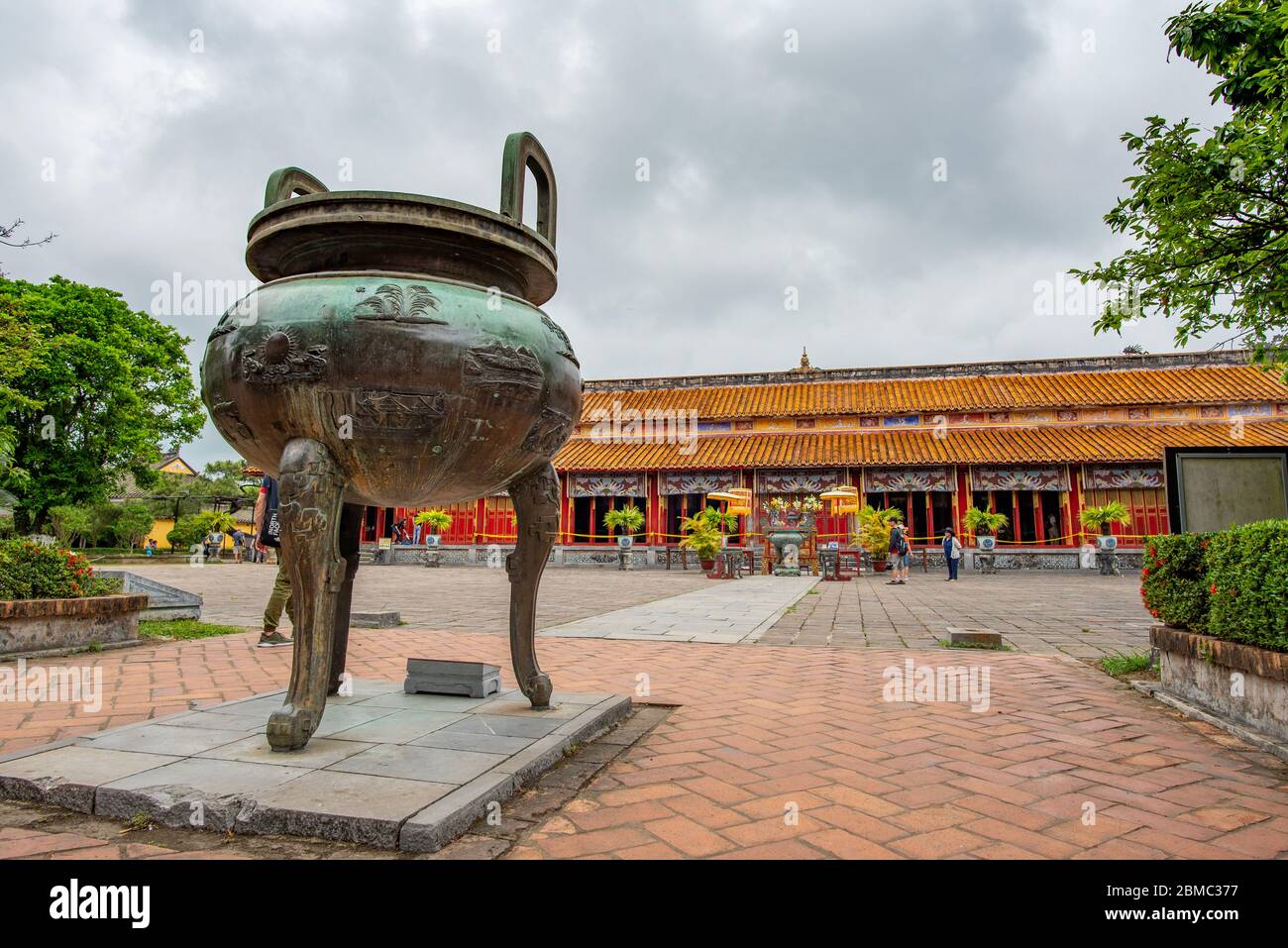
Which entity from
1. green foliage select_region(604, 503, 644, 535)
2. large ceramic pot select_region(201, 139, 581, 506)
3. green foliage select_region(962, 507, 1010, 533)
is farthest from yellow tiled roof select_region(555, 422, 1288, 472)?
large ceramic pot select_region(201, 139, 581, 506)

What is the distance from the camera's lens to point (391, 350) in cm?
246

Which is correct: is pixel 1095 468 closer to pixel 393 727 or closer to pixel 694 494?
pixel 694 494

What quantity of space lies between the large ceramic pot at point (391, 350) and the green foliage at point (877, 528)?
19.1 m

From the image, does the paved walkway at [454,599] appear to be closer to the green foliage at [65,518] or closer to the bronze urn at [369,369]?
the bronze urn at [369,369]

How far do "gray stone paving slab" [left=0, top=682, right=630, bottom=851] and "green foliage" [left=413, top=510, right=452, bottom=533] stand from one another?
24803mm

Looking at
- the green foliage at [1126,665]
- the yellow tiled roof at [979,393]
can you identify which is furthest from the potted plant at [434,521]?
the green foliage at [1126,665]

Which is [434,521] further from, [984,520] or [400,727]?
[400,727]

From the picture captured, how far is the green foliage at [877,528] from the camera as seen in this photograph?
20609 mm

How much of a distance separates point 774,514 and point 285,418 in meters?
18.9

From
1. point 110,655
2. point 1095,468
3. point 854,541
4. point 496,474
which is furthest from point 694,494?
point 496,474

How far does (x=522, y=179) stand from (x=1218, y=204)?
16.7 feet

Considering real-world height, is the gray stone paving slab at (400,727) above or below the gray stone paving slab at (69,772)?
below
